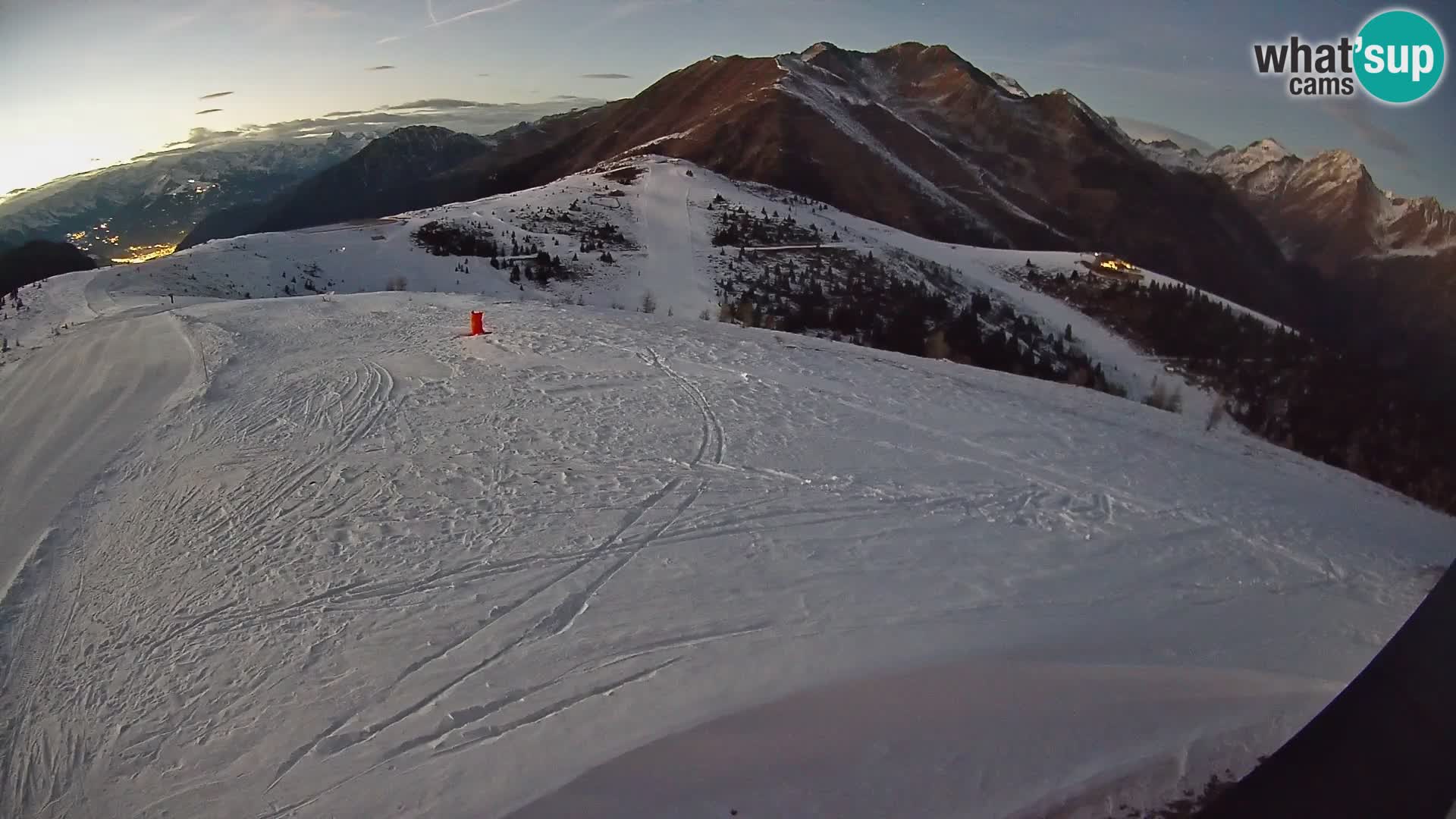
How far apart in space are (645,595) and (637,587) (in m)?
0.10

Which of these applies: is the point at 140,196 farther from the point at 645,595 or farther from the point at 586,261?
the point at 586,261

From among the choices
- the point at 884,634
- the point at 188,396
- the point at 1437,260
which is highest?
the point at 1437,260

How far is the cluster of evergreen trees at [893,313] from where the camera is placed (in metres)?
14.9

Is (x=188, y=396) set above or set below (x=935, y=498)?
above

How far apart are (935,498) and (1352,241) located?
3.18m

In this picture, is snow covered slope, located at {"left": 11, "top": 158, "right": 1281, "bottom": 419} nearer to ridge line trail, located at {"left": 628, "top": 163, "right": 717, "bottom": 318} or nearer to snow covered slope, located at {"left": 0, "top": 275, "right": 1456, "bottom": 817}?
ridge line trail, located at {"left": 628, "top": 163, "right": 717, "bottom": 318}

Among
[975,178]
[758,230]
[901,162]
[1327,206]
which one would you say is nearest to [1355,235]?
[1327,206]

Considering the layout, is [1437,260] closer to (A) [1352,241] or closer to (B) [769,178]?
(A) [1352,241]

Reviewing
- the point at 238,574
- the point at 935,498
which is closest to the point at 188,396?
the point at 238,574

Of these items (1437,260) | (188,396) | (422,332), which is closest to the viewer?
(1437,260)

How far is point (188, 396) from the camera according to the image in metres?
6.96

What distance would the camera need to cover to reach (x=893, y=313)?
19469mm

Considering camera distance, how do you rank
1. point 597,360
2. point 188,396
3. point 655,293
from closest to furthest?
point 188,396, point 597,360, point 655,293

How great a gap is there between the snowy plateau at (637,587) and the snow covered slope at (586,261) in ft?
6.66
